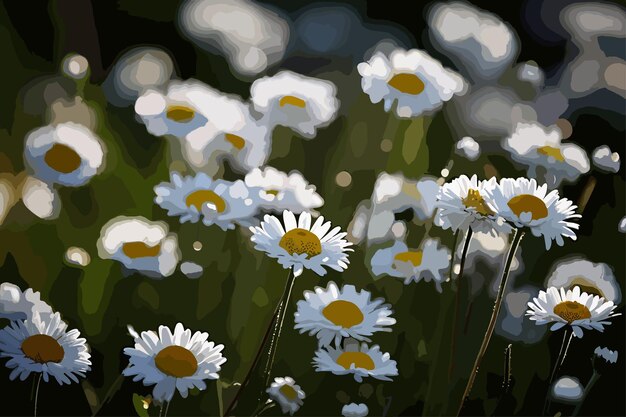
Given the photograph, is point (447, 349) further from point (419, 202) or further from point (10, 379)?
point (10, 379)

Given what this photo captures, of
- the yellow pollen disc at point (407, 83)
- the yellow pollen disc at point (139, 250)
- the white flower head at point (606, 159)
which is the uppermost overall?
the yellow pollen disc at point (407, 83)

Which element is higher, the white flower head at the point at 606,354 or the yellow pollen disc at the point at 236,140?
the yellow pollen disc at the point at 236,140

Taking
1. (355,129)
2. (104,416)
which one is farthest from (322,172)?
(104,416)

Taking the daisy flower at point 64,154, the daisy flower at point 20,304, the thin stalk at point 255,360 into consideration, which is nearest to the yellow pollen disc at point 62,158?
the daisy flower at point 64,154

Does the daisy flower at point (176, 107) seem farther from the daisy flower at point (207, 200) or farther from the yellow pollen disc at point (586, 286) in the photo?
the yellow pollen disc at point (586, 286)

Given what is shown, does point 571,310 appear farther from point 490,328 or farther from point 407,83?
point 407,83
